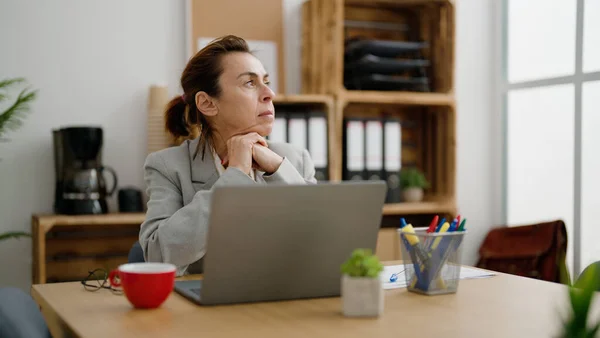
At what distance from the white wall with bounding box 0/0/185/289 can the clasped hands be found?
1.48 metres

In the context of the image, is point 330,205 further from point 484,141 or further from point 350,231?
point 484,141

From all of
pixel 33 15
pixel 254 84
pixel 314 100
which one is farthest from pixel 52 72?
pixel 254 84

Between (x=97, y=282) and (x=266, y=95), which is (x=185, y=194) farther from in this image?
(x=97, y=282)

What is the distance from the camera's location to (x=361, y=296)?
0.98m

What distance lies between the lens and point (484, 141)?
379 cm

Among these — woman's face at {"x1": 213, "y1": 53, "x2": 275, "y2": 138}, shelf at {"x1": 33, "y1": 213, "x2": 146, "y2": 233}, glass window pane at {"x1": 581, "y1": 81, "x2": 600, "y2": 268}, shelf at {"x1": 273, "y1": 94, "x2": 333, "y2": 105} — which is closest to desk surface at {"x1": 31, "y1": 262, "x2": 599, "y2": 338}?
woman's face at {"x1": 213, "y1": 53, "x2": 275, "y2": 138}

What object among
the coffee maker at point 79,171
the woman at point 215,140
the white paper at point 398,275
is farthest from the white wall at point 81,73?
the white paper at point 398,275

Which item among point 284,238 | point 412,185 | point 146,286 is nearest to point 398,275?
point 284,238

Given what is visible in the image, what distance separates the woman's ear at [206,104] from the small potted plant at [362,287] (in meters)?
0.98

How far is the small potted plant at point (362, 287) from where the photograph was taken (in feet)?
3.22

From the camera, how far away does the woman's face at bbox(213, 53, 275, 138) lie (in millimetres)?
1818

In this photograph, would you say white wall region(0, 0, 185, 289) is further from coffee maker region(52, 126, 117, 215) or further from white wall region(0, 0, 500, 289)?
coffee maker region(52, 126, 117, 215)

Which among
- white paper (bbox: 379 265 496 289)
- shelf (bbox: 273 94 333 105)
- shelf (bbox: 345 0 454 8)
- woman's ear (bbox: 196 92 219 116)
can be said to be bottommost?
white paper (bbox: 379 265 496 289)

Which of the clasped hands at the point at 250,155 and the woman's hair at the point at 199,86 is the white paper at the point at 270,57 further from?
the clasped hands at the point at 250,155
